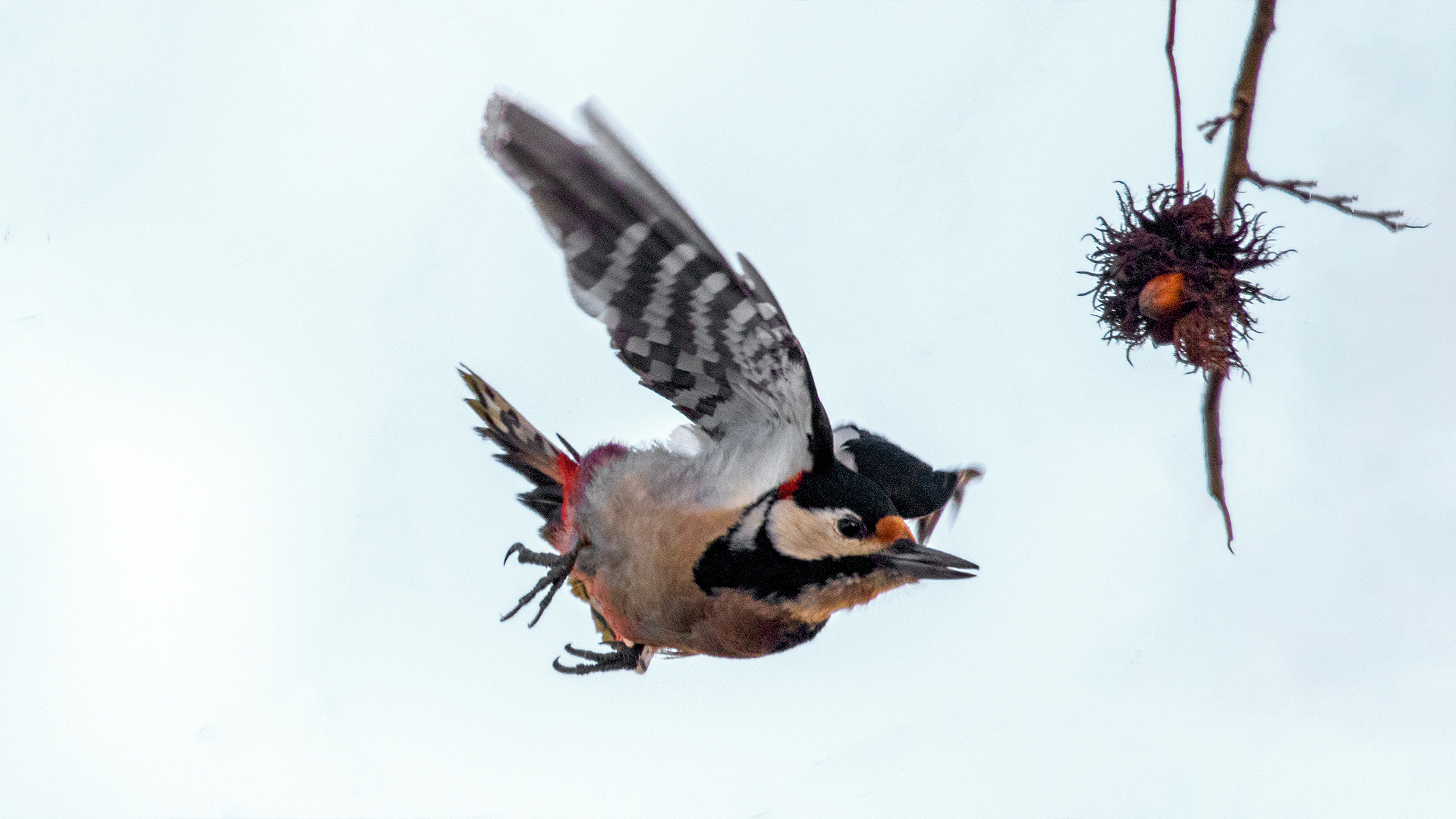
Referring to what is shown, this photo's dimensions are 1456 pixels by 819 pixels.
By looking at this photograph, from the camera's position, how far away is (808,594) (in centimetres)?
198

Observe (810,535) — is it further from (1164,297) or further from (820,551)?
(1164,297)

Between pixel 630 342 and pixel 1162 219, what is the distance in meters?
0.89

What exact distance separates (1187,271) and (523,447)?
55.5 inches

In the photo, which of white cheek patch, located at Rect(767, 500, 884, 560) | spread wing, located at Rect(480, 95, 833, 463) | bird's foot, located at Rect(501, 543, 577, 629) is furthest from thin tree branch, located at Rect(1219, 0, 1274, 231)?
bird's foot, located at Rect(501, 543, 577, 629)

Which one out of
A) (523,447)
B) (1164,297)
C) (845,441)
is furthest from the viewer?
(523,447)

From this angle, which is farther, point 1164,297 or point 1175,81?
point 1164,297

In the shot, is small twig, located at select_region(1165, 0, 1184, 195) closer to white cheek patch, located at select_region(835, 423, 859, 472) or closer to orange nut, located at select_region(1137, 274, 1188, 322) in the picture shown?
orange nut, located at select_region(1137, 274, 1188, 322)

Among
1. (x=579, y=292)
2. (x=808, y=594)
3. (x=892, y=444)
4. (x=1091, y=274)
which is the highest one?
(x=1091, y=274)

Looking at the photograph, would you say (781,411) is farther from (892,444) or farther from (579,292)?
(892,444)

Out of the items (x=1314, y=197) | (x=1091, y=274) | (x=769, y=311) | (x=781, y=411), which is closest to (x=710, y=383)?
(x=781, y=411)

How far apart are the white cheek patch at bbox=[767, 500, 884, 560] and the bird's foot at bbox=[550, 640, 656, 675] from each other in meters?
0.69

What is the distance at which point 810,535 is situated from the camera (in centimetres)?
193

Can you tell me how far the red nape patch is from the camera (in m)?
1.96

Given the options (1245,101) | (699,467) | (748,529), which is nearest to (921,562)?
(748,529)
